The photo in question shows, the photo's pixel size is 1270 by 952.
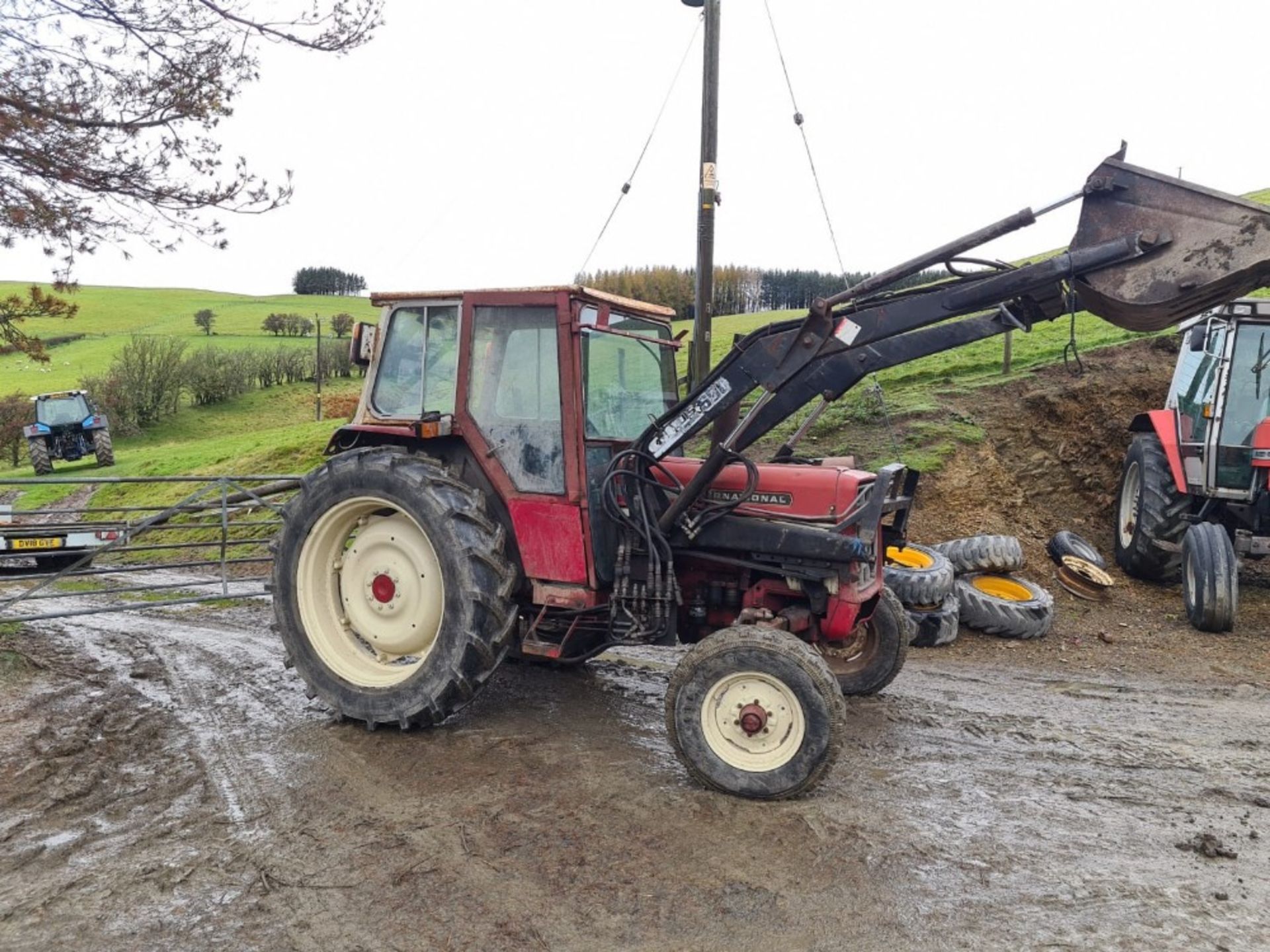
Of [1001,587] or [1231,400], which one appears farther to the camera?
[1231,400]

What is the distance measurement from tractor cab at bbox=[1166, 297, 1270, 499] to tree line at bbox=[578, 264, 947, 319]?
3.78 m

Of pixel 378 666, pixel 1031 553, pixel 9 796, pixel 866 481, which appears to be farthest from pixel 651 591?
pixel 1031 553

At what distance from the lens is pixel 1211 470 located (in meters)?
7.96

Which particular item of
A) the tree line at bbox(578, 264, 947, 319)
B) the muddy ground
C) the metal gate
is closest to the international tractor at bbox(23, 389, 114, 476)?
the metal gate

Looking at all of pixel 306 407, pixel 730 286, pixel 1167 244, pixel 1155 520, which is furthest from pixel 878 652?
pixel 306 407

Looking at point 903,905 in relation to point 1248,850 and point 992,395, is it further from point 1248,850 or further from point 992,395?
point 992,395

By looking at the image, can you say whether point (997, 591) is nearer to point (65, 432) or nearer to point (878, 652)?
point (878, 652)

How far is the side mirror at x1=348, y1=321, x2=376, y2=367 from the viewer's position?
5.20 m

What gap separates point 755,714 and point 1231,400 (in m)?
6.35

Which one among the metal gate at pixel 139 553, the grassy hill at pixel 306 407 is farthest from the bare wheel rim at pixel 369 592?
the grassy hill at pixel 306 407

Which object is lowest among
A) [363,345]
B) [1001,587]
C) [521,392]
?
[1001,587]

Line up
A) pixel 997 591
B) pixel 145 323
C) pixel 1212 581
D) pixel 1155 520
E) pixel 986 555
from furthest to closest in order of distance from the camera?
1. pixel 145 323
2. pixel 1155 520
3. pixel 997 591
4. pixel 986 555
5. pixel 1212 581

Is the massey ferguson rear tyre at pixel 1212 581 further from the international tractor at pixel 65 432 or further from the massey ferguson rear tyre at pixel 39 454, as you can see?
the massey ferguson rear tyre at pixel 39 454

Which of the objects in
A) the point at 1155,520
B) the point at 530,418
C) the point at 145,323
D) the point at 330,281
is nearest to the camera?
the point at 530,418
